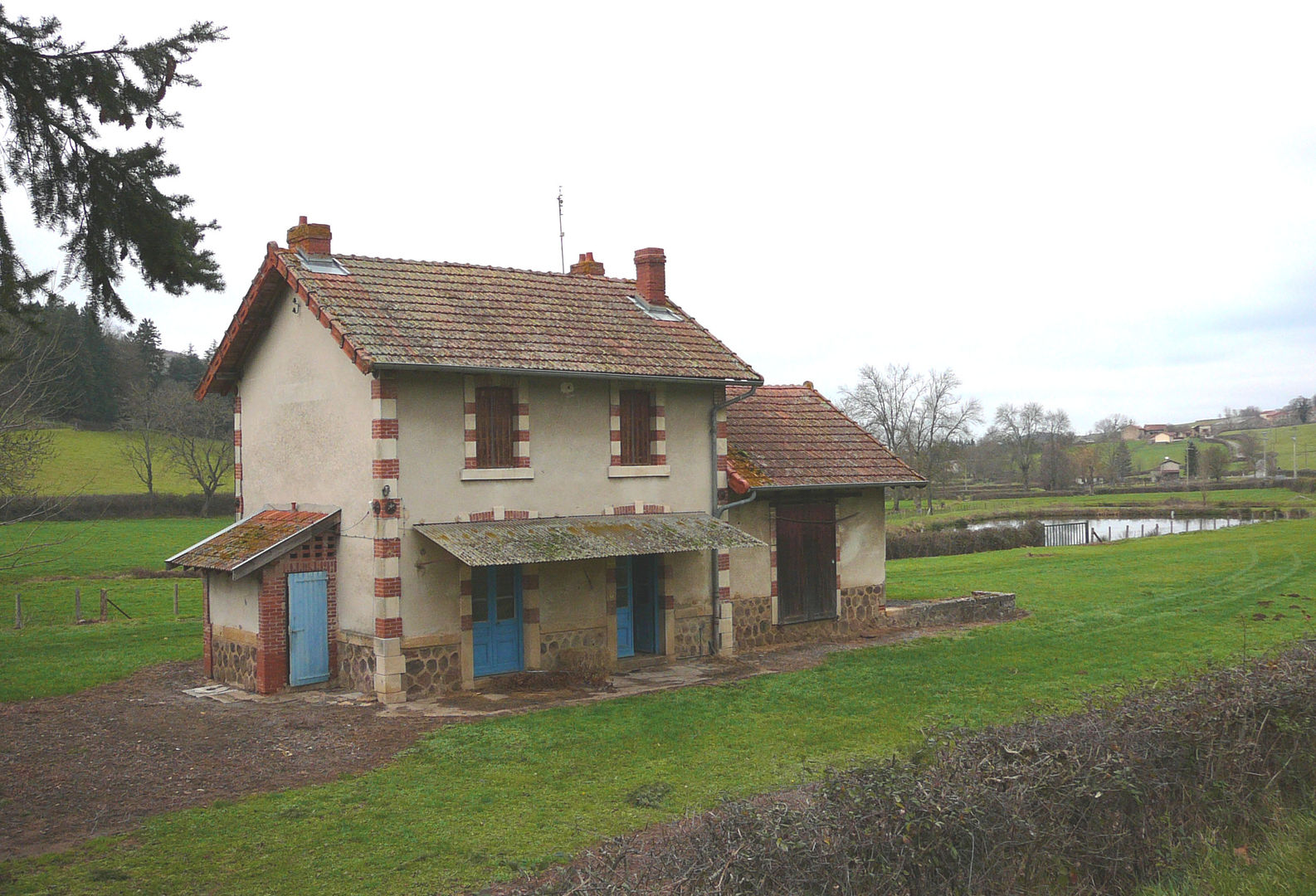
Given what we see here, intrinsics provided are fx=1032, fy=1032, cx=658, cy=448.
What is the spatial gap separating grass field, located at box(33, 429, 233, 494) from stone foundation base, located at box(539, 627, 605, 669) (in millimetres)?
41680

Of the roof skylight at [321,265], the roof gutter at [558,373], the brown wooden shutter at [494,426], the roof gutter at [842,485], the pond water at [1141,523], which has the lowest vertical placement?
the pond water at [1141,523]

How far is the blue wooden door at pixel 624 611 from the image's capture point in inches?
719

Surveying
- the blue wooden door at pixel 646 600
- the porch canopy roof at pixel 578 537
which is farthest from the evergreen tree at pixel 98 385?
the porch canopy roof at pixel 578 537

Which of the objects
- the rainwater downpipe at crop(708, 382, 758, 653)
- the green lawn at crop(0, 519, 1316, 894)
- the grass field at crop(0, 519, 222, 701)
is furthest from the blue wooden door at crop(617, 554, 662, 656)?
the grass field at crop(0, 519, 222, 701)

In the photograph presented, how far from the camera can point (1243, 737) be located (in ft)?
27.5

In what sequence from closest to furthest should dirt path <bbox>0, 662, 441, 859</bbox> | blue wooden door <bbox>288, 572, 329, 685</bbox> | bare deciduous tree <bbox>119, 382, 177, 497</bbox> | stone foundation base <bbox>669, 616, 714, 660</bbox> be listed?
1. dirt path <bbox>0, 662, 441, 859</bbox>
2. blue wooden door <bbox>288, 572, 329, 685</bbox>
3. stone foundation base <bbox>669, 616, 714, 660</bbox>
4. bare deciduous tree <bbox>119, 382, 177, 497</bbox>

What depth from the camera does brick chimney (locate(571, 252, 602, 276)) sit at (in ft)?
68.8

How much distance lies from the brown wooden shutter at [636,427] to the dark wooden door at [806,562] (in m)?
3.38

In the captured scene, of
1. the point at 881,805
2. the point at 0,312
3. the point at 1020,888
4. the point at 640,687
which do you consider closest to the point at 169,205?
the point at 0,312

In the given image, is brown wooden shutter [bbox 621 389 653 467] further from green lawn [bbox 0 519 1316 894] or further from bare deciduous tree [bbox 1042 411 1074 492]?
bare deciduous tree [bbox 1042 411 1074 492]

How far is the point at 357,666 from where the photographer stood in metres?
15.6

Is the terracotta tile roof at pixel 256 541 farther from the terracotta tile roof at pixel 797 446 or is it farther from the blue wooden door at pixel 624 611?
the terracotta tile roof at pixel 797 446

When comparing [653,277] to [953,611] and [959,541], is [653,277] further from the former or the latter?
[959,541]

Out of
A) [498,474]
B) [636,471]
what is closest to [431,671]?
[498,474]
